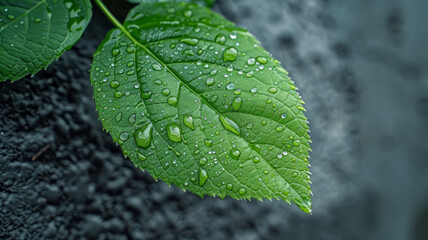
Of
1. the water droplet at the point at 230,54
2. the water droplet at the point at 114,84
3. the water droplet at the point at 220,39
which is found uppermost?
the water droplet at the point at 220,39

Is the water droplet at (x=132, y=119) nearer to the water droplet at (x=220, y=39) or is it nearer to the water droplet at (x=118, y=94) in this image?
the water droplet at (x=118, y=94)

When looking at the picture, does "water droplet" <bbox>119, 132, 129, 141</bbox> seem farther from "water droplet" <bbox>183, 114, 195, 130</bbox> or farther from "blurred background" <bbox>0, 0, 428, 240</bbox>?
"blurred background" <bbox>0, 0, 428, 240</bbox>

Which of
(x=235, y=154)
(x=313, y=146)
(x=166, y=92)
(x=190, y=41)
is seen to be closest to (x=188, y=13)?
(x=190, y=41)

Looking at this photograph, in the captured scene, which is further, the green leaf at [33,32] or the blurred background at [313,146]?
the blurred background at [313,146]

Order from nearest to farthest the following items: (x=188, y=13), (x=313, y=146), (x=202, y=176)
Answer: (x=202, y=176) → (x=188, y=13) → (x=313, y=146)

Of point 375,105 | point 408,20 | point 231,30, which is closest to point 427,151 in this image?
point 375,105

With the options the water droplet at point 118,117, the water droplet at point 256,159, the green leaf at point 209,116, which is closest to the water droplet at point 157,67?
the green leaf at point 209,116

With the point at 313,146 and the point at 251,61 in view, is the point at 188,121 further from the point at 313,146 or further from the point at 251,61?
the point at 313,146
